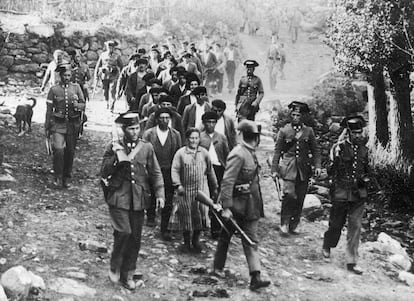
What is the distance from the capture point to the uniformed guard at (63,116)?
855 cm

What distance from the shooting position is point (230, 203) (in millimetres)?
6043

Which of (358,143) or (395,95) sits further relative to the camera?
(395,95)

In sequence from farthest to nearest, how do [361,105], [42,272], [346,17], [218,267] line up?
[361,105], [346,17], [218,267], [42,272]

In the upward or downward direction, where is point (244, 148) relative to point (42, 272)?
upward

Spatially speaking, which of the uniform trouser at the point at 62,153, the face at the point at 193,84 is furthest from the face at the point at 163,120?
the uniform trouser at the point at 62,153

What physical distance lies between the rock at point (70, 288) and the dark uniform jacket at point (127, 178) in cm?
88

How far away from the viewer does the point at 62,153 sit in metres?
8.70

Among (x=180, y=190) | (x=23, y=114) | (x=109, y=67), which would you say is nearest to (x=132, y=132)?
(x=180, y=190)

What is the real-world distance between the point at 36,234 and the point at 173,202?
5.58 ft

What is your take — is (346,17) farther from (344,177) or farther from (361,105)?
(344,177)

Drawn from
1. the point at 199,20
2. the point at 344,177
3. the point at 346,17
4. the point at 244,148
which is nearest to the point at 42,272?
the point at 244,148

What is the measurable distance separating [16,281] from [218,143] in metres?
3.36

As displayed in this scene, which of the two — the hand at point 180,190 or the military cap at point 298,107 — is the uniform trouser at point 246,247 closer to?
the hand at point 180,190

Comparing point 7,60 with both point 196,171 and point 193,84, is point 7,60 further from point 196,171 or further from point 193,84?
point 196,171
